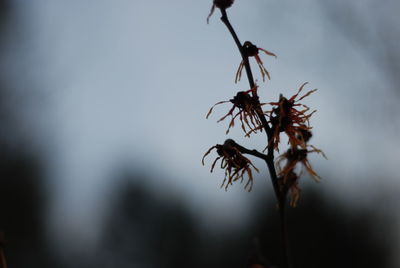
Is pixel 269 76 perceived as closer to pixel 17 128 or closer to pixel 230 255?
→ pixel 17 128

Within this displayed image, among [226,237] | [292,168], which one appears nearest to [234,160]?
[292,168]

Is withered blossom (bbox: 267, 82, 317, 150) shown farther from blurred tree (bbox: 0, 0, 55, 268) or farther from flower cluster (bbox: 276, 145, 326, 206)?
blurred tree (bbox: 0, 0, 55, 268)

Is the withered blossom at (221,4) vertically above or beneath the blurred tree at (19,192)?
beneath

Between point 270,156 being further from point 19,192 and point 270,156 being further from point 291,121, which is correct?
point 19,192

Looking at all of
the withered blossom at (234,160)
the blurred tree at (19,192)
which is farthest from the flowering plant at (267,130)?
the blurred tree at (19,192)

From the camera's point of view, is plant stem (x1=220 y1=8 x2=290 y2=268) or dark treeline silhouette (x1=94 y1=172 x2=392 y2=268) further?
dark treeline silhouette (x1=94 y1=172 x2=392 y2=268)

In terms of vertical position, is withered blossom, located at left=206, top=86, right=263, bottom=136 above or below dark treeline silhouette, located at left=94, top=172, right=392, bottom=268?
below

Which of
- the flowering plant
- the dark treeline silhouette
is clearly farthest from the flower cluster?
the dark treeline silhouette

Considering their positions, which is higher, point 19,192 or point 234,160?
point 19,192

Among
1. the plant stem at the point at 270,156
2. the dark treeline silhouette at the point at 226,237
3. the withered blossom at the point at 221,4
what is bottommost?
the plant stem at the point at 270,156

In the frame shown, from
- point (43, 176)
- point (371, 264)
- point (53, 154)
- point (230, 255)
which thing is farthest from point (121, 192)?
point (371, 264)

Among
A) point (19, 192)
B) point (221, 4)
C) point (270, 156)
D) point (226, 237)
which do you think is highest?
point (226, 237)

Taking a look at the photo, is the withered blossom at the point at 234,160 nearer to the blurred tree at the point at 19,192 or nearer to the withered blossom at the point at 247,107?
the withered blossom at the point at 247,107
